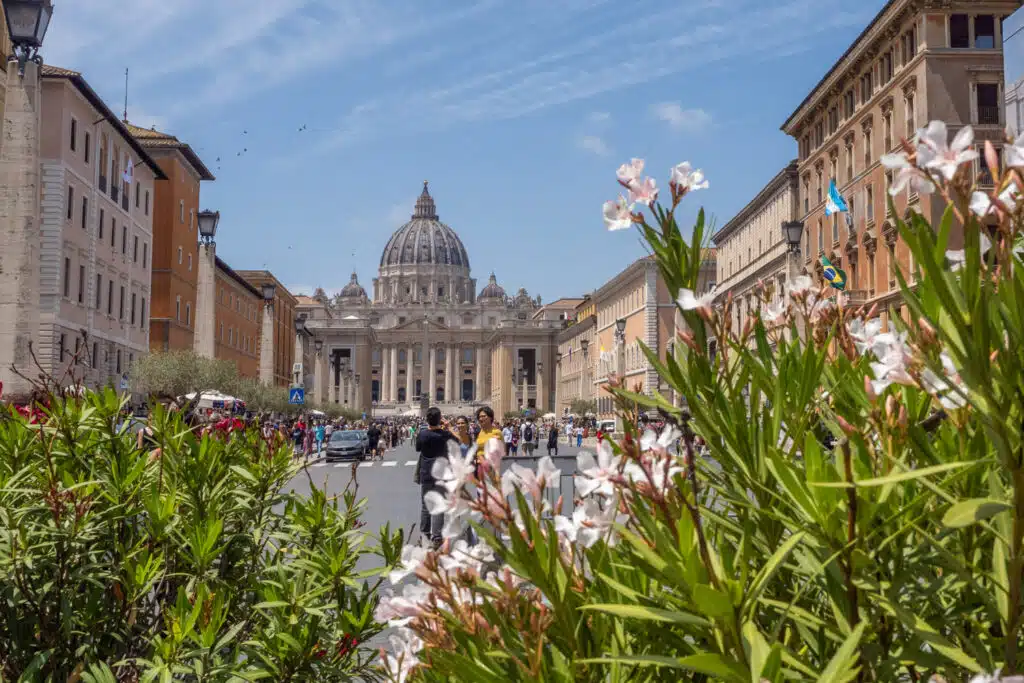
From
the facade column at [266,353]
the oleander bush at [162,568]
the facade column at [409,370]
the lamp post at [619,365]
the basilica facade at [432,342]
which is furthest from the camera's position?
the facade column at [409,370]

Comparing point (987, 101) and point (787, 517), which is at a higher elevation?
point (987, 101)

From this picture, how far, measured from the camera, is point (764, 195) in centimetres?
5394

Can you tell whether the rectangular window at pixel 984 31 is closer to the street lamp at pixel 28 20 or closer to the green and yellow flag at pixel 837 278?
the green and yellow flag at pixel 837 278

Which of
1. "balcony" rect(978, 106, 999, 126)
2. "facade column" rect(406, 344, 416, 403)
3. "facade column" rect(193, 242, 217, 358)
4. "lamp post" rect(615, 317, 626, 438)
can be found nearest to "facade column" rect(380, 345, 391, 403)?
"facade column" rect(406, 344, 416, 403)

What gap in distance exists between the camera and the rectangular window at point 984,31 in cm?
3369

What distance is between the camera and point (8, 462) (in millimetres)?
4789

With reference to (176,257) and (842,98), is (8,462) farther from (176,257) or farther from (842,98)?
(176,257)

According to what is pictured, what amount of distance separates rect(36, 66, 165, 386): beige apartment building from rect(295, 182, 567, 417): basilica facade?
97.3 metres

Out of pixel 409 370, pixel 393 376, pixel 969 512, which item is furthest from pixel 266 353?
pixel 409 370

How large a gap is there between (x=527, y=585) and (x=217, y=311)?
57.6 m

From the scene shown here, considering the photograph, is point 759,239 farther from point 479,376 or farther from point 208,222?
point 479,376

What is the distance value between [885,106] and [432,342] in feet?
462

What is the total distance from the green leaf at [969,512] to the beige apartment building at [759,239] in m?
42.5

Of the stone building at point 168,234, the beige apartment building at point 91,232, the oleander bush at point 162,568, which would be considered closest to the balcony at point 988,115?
the beige apartment building at point 91,232
